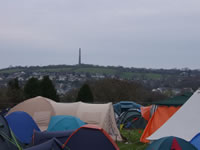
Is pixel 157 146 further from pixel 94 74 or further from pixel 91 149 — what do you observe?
pixel 94 74

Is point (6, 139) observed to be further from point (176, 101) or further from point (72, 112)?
point (72, 112)

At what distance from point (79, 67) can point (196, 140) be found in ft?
255

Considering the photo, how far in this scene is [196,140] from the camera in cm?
736

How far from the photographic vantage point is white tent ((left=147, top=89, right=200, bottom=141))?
8.19 metres

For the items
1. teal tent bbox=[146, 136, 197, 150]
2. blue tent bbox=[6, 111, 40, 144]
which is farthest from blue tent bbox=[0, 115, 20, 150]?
teal tent bbox=[146, 136, 197, 150]

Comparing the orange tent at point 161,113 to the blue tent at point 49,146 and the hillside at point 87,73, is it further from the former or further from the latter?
the hillside at point 87,73

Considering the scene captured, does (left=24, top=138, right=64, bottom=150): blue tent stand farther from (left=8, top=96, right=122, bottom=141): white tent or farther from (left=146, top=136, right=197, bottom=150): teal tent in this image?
(left=8, top=96, right=122, bottom=141): white tent

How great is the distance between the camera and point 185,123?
8.54 metres

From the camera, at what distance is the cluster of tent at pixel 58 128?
24.2 ft

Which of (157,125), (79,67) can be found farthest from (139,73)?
(157,125)

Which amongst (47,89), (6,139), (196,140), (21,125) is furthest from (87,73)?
(196,140)

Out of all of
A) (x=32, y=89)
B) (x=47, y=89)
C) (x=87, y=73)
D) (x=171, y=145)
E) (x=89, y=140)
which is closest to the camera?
(x=171, y=145)

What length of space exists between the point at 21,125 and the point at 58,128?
4.14ft

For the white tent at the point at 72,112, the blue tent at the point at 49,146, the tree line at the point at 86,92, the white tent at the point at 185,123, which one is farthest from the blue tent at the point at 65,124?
the tree line at the point at 86,92
